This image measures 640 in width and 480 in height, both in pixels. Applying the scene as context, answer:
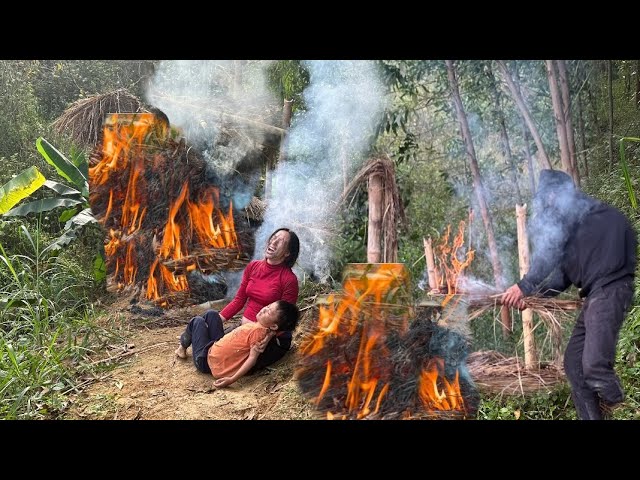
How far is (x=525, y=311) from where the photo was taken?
17.4 feet

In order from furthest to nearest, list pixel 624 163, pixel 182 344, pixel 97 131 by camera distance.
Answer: pixel 97 131 < pixel 182 344 < pixel 624 163

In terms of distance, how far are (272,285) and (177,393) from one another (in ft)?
3.53

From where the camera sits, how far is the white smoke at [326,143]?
5484mm

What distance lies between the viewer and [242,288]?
5.61 metres

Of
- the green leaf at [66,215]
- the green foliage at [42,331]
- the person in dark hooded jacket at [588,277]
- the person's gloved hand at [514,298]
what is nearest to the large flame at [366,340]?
the person's gloved hand at [514,298]

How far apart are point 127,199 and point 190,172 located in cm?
58

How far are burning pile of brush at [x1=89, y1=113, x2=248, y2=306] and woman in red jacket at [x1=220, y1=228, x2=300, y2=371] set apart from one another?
0.19 metres

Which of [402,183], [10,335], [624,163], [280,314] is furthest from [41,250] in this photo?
[624,163]

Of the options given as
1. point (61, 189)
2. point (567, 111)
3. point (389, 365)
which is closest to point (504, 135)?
point (567, 111)

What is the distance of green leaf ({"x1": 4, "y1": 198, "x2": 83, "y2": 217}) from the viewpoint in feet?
22.1

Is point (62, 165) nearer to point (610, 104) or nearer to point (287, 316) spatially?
point (287, 316)

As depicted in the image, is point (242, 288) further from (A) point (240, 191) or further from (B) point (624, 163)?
(B) point (624, 163)

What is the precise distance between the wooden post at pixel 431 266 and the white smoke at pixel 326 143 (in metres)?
0.71

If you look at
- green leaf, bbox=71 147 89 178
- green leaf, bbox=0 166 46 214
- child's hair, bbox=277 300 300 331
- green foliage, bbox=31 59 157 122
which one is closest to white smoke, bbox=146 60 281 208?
green foliage, bbox=31 59 157 122
